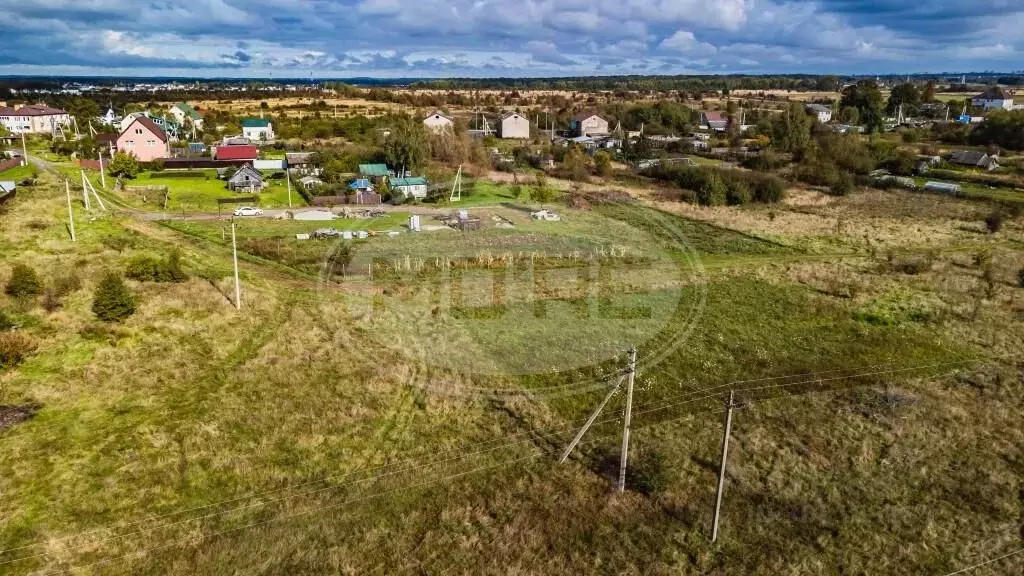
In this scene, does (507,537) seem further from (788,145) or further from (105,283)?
(788,145)

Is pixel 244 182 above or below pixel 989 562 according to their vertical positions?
above

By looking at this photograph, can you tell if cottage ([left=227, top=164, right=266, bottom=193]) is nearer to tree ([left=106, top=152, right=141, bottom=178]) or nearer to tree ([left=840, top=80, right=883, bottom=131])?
tree ([left=106, top=152, right=141, bottom=178])

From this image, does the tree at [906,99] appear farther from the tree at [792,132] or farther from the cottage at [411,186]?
the cottage at [411,186]

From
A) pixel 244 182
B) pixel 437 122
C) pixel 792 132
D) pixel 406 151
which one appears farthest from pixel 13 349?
pixel 792 132

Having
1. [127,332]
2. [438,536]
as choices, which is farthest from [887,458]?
[127,332]

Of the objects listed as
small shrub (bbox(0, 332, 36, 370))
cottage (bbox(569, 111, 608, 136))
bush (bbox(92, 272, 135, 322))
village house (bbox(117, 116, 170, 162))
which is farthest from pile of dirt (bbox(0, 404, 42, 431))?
cottage (bbox(569, 111, 608, 136))

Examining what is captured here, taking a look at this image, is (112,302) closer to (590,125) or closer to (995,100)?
(590,125)
